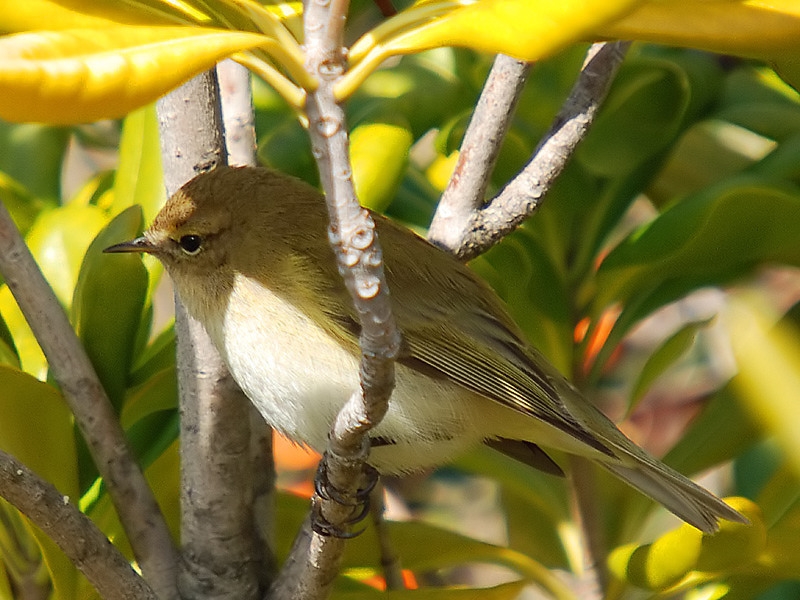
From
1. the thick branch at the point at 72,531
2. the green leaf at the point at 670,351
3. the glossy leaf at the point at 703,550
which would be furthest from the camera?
the green leaf at the point at 670,351

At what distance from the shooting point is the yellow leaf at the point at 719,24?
28.9 inches

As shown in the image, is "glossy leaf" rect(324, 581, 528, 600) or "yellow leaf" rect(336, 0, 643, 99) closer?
"yellow leaf" rect(336, 0, 643, 99)

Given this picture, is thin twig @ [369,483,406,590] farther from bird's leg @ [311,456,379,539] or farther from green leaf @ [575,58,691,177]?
green leaf @ [575,58,691,177]

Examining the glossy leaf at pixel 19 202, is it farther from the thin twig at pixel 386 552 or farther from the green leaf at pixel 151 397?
the thin twig at pixel 386 552

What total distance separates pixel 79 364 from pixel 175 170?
0.33m

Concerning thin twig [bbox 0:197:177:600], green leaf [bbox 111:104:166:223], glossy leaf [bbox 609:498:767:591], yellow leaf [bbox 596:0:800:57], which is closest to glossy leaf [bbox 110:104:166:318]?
green leaf [bbox 111:104:166:223]

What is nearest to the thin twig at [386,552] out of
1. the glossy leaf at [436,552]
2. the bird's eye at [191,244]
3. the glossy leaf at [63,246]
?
the glossy leaf at [436,552]

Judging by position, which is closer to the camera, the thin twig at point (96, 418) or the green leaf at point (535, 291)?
the thin twig at point (96, 418)

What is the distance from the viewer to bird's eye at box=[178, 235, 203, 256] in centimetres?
160

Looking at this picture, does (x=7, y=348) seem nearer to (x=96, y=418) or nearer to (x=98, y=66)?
(x=96, y=418)

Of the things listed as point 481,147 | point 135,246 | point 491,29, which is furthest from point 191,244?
point 491,29

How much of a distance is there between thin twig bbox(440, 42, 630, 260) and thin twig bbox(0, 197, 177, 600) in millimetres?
596

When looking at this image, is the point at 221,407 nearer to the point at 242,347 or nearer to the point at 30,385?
the point at 242,347

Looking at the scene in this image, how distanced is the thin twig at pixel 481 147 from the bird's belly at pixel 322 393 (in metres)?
0.25
